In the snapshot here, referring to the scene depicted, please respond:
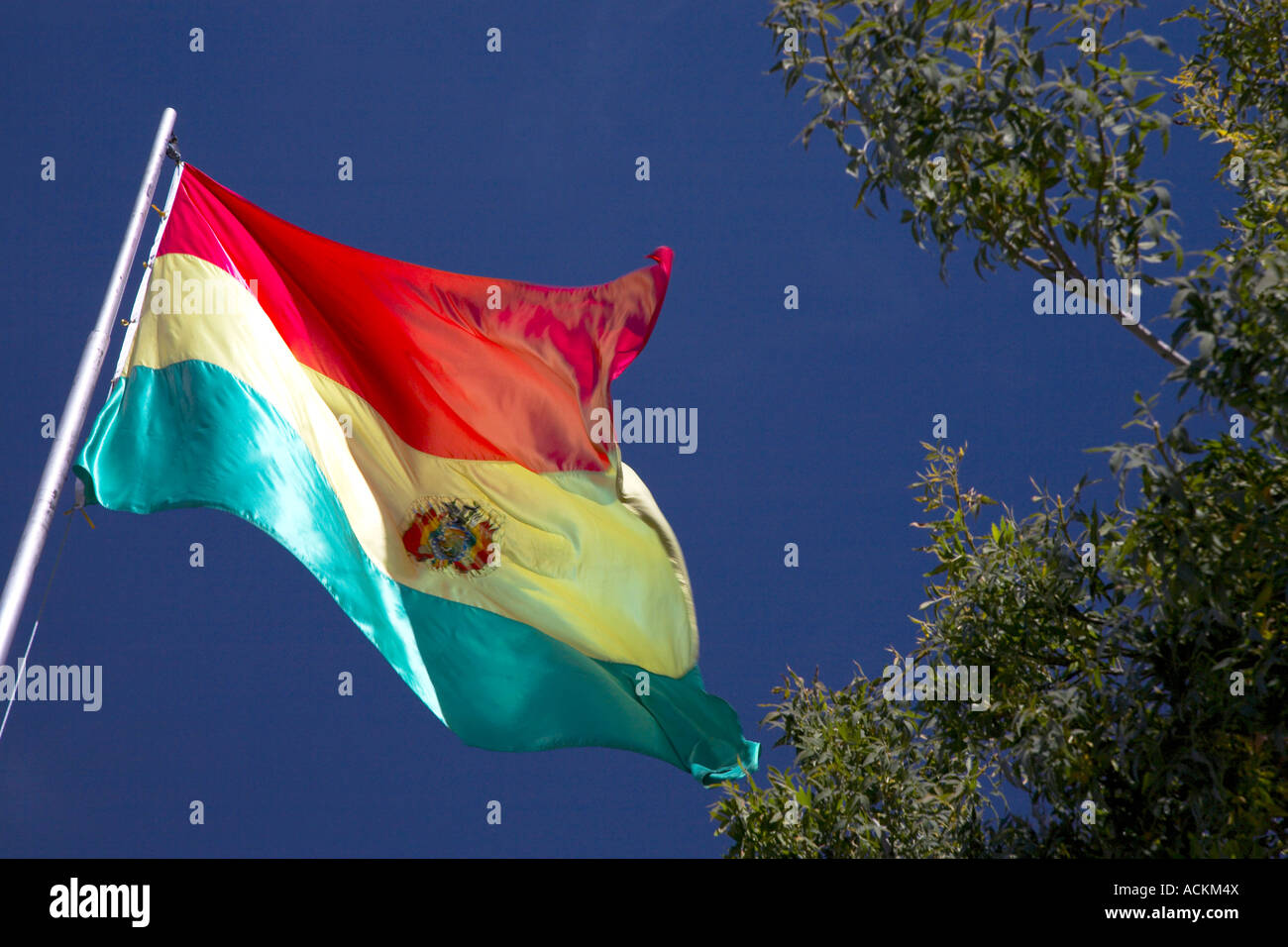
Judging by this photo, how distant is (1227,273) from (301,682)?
133 ft

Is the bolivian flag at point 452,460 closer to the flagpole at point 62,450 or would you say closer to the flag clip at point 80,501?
the flagpole at point 62,450

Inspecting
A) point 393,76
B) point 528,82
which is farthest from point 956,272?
point 393,76

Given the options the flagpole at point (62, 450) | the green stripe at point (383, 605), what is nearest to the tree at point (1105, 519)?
the green stripe at point (383, 605)

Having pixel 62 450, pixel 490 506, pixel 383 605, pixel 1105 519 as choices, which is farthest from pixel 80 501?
pixel 1105 519

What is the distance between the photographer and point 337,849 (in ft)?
144

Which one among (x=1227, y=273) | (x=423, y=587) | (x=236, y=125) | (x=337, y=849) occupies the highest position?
(x=236, y=125)

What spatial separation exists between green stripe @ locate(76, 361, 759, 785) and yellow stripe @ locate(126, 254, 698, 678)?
0.53 feet

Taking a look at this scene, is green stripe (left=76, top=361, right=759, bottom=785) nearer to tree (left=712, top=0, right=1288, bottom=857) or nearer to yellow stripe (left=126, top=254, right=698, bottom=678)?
yellow stripe (left=126, top=254, right=698, bottom=678)

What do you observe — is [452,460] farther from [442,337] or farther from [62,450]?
[62,450]

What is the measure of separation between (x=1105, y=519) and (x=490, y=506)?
16.4 ft

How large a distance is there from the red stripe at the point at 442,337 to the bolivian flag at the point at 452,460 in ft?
0.06

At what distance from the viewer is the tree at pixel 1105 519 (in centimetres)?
838

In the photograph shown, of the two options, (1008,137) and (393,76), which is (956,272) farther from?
(1008,137)
